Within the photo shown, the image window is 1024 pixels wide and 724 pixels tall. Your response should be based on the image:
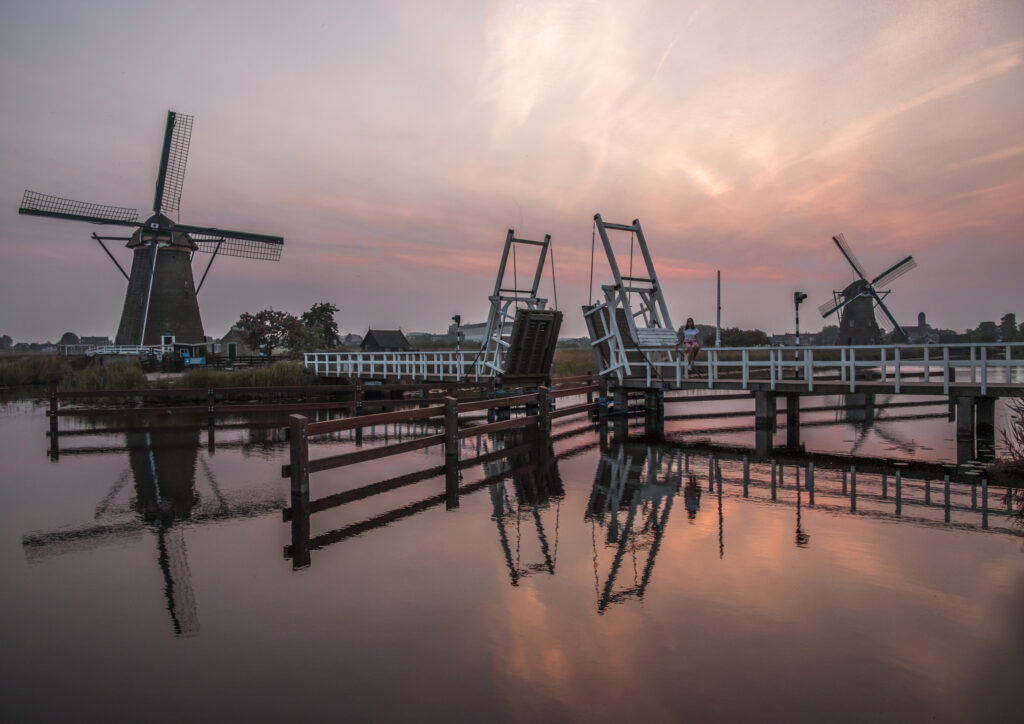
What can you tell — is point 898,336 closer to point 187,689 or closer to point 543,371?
point 543,371

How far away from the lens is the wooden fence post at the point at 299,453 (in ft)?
27.6

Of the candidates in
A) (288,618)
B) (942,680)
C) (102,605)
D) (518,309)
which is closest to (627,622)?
(942,680)

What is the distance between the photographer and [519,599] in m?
5.96

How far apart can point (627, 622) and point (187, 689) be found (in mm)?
3391

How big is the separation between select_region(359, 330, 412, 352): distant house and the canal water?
153ft

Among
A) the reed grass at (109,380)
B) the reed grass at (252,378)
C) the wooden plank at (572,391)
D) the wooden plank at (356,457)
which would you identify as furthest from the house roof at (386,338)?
the wooden plank at (356,457)

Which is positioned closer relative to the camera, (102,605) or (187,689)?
(187,689)

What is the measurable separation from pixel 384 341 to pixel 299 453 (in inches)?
2023

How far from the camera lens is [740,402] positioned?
29.6m

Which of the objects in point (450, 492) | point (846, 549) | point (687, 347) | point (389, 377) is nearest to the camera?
point (846, 549)

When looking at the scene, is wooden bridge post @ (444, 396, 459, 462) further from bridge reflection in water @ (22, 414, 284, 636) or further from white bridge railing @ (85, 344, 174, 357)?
white bridge railing @ (85, 344, 174, 357)

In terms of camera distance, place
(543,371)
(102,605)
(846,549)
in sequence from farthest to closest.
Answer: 1. (543,371)
2. (846,549)
3. (102,605)

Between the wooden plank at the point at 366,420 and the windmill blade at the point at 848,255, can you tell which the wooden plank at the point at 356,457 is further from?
the windmill blade at the point at 848,255

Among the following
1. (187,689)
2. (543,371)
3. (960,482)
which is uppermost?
(543,371)
